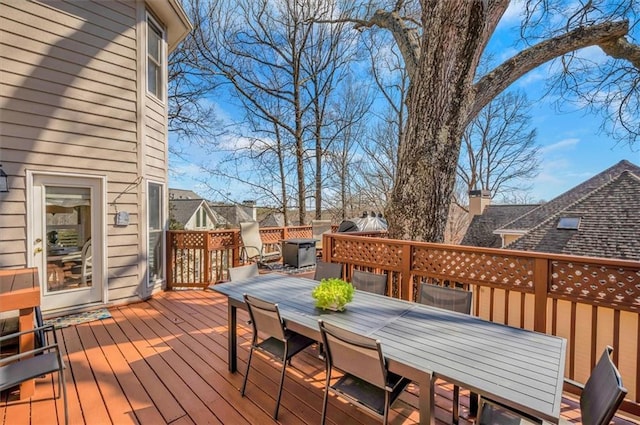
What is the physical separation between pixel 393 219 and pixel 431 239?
637mm

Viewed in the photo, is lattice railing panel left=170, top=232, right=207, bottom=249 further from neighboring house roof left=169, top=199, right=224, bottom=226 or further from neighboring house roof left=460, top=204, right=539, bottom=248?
neighboring house roof left=169, top=199, right=224, bottom=226

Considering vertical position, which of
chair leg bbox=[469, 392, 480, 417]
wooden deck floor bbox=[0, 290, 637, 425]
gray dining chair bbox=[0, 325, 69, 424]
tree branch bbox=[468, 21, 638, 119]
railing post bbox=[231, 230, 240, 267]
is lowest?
wooden deck floor bbox=[0, 290, 637, 425]

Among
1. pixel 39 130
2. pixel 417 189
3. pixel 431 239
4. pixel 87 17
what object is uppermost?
pixel 87 17

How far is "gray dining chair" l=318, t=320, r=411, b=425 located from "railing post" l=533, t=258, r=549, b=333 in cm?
171

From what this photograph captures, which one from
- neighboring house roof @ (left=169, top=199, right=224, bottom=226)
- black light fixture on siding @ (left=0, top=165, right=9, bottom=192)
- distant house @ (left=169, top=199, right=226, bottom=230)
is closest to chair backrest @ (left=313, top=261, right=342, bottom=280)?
black light fixture on siding @ (left=0, top=165, right=9, bottom=192)

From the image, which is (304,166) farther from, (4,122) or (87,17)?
(4,122)

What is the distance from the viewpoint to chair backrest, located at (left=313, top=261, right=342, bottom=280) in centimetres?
354

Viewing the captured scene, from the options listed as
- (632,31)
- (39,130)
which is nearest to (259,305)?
(39,130)

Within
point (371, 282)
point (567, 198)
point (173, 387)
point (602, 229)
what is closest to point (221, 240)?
point (173, 387)

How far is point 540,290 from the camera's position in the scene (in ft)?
9.16

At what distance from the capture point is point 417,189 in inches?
170

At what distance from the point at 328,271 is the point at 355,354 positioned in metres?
1.85

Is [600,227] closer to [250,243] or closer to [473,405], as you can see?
[473,405]

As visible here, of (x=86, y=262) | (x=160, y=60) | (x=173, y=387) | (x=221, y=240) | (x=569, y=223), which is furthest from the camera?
(x=569, y=223)
